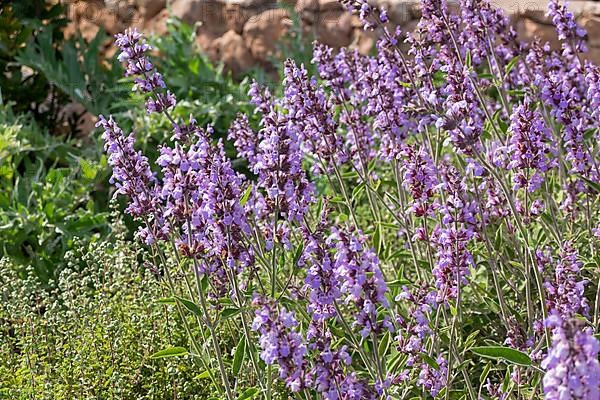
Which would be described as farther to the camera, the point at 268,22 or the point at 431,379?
the point at 268,22

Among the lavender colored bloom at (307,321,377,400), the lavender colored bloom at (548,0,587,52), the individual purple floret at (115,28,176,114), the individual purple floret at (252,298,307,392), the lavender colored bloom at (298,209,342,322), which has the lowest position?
the lavender colored bloom at (307,321,377,400)

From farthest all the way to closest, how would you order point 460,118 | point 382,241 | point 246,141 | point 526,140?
point 382,241 < point 246,141 < point 526,140 < point 460,118

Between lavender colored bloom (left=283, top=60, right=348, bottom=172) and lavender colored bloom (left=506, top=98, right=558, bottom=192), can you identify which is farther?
lavender colored bloom (left=283, top=60, right=348, bottom=172)

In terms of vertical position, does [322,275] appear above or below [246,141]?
above

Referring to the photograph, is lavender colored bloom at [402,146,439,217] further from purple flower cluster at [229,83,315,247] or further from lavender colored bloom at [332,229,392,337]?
lavender colored bloom at [332,229,392,337]

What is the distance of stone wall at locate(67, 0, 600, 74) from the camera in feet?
23.5

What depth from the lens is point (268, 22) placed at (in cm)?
800

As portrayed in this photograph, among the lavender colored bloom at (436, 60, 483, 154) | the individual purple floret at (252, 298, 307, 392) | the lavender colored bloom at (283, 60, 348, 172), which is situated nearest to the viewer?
the individual purple floret at (252, 298, 307, 392)

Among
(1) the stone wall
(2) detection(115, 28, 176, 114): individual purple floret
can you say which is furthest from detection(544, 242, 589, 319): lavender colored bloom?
(1) the stone wall

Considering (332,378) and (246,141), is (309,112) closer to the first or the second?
(246,141)

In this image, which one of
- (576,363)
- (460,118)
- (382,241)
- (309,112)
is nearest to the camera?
(576,363)

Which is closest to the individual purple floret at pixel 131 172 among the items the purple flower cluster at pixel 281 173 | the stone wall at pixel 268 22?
the purple flower cluster at pixel 281 173

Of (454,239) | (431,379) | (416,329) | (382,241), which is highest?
(454,239)

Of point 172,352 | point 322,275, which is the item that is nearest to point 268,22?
point 172,352
